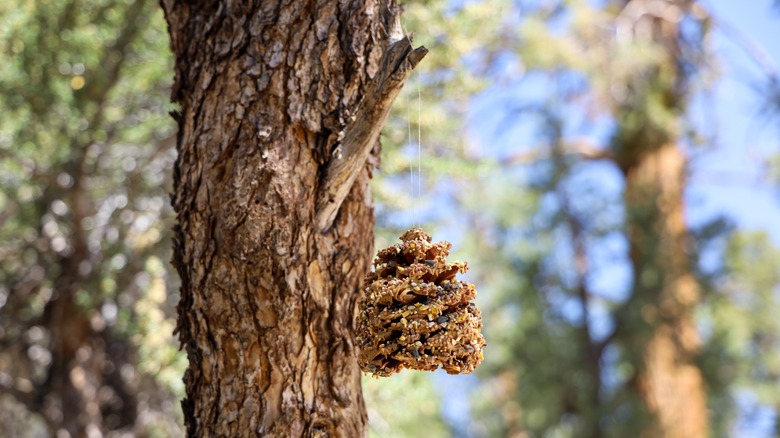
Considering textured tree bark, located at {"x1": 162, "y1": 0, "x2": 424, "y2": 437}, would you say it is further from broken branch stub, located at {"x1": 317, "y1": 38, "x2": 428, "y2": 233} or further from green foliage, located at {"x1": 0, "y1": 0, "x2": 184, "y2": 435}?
green foliage, located at {"x1": 0, "y1": 0, "x2": 184, "y2": 435}

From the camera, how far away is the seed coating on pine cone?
6.46 ft

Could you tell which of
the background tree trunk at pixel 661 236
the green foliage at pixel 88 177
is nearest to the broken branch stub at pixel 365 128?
the green foliage at pixel 88 177

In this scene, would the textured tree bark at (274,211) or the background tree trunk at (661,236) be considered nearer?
the textured tree bark at (274,211)

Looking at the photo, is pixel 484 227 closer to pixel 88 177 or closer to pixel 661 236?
pixel 661 236

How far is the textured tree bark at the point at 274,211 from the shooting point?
212 centimetres

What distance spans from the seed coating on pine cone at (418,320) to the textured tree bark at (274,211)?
20 cm

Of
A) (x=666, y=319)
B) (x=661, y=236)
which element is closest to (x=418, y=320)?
(x=666, y=319)

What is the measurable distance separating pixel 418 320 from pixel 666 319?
19.5 ft

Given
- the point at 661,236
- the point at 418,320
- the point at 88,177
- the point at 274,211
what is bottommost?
the point at 418,320

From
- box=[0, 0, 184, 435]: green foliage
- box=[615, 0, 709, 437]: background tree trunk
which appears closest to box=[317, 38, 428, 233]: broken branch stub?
box=[0, 0, 184, 435]: green foliage

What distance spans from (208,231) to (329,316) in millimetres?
370

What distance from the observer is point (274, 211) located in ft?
6.94

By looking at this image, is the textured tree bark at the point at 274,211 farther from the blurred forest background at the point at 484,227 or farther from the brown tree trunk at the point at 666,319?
the brown tree trunk at the point at 666,319

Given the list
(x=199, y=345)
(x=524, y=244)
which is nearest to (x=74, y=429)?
(x=199, y=345)
